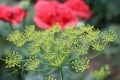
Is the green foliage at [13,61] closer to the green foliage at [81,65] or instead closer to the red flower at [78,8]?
the green foliage at [81,65]

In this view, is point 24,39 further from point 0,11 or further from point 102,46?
point 0,11

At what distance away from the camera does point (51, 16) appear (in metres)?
1.93

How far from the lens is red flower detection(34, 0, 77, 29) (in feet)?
6.24

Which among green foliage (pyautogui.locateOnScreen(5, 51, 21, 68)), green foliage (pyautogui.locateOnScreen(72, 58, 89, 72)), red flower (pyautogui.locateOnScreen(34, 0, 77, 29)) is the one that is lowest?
green foliage (pyautogui.locateOnScreen(72, 58, 89, 72))

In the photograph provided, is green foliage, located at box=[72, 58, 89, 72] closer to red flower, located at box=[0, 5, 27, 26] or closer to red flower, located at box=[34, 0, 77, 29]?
red flower, located at box=[0, 5, 27, 26]

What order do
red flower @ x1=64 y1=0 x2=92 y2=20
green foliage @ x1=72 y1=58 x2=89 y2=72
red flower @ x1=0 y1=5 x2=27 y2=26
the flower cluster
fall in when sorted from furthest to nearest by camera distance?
1. red flower @ x1=64 y1=0 x2=92 y2=20
2. the flower cluster
3. red flower @ x1=0 y1=5 x2=27 y2=26
4. green foliage @ x1=72 y1=58 x2=89 y2=72

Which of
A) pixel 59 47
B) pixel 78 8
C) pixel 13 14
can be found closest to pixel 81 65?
pixel 59 47

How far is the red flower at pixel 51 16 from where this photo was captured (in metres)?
1.90

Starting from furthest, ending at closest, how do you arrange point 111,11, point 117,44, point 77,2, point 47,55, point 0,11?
1. point 111,11
2. point 117,44
3. point 77,2
4. point 0,11
5. point 47,55

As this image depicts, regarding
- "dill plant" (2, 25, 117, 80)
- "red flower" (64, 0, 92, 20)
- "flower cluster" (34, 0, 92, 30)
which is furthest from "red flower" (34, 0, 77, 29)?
"dill plant" (2, 25, 117, 80)

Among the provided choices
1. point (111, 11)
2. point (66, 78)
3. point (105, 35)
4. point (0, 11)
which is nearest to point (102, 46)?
point (105, 35)

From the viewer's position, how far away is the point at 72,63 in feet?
3.10

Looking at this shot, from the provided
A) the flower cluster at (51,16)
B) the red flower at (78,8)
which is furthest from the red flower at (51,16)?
the red flower at (78,8)

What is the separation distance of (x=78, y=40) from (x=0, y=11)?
2.86ft
